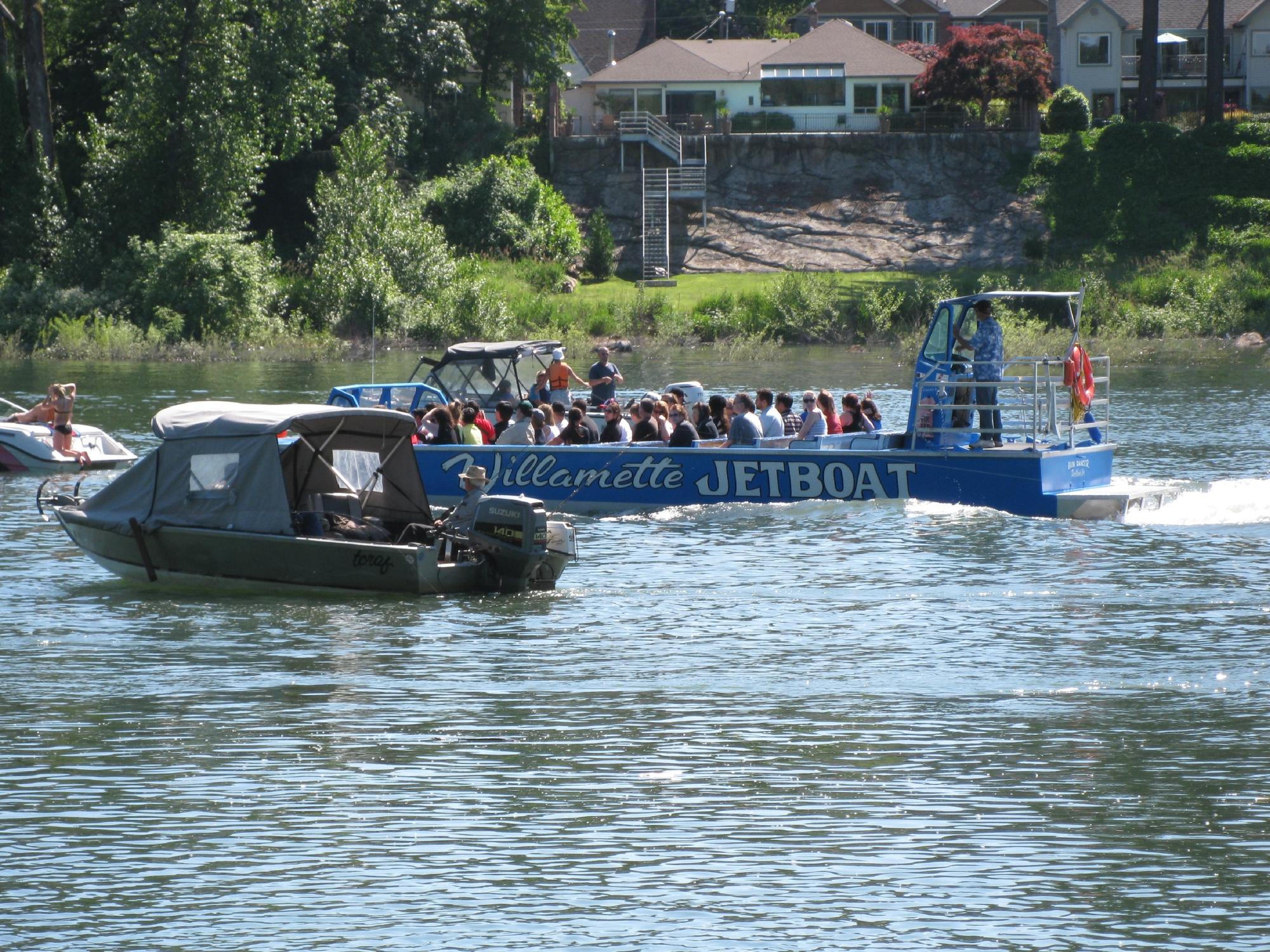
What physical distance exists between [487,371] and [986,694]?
545 inches

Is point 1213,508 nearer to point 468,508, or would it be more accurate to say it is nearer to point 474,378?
point 468,508

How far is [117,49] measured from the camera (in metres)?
54.2

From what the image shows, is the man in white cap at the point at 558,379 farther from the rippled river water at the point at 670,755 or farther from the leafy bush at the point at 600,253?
the leafy bush at the point at 600,253

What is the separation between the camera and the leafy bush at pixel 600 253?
62.4 metres

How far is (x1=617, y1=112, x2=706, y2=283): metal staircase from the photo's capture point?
63.6 metres

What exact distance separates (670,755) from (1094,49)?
71.1 metres

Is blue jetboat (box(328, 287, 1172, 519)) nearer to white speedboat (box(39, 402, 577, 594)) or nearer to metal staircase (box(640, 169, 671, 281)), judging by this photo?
white speedboat (box(39, 402, 577, 594))

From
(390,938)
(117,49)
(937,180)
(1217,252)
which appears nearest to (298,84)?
(117,49)

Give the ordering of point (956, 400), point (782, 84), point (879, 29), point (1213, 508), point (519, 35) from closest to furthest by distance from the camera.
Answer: point (956, 400) → point (1213, 508) → point (519, 35) → point (782, 84) → point (879, 29)

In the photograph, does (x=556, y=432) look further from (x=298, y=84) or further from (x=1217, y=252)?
(x=1217, y=252)

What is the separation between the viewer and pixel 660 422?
72.2 feet

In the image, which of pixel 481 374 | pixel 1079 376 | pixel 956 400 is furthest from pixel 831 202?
pixel 1079 376

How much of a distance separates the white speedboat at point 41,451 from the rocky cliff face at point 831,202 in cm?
3847

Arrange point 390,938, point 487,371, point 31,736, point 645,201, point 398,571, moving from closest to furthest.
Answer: point 390,938
point 31,736
point 398,571
point 487,371
point 645,201
